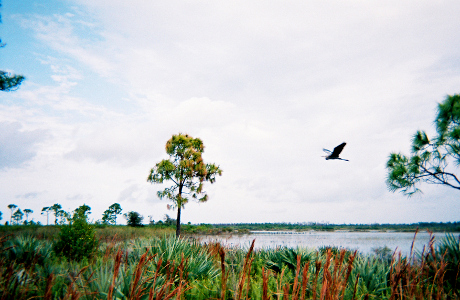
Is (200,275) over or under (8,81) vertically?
under

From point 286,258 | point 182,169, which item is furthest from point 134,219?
point 286,258

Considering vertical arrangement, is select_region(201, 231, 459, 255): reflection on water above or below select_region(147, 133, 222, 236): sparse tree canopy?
below

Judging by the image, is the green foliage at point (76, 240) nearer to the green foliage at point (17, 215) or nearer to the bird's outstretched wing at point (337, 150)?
the bird's outstretched wing at point (337, 150)

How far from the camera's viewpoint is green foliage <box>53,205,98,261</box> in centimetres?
992

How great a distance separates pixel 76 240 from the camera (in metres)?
9.98

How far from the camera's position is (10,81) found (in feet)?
49.2

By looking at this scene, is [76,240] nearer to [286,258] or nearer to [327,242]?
[286,258]

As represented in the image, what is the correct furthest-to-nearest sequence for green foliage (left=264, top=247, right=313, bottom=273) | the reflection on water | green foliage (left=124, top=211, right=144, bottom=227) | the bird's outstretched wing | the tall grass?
green foliage (left=124, top=211, right=144, bottom=227)
the reflection on water
green foliage (left=264, top=247, right=313, bottom=273)
the bird's outstretched wing
the tall grass

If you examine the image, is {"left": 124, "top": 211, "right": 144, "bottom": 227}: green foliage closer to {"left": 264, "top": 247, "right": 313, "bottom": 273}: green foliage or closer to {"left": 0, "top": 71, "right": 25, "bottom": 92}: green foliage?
{"left": 0, "top": 71, "right": 25, "bottom": 92}: green foliage

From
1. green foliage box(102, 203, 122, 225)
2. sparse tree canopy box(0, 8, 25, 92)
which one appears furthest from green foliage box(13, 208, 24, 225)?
sparse tree canopy box(0, 8, 25, 92)

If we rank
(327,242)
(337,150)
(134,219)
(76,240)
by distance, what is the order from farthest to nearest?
(134,219), (327,242), (76,240), (337,150)

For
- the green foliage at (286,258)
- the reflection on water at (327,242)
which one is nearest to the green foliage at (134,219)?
the reflection on water at (327,242)

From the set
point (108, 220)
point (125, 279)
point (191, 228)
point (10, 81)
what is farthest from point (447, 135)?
point (108, 220)

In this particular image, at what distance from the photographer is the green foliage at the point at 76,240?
9922 millimetres
